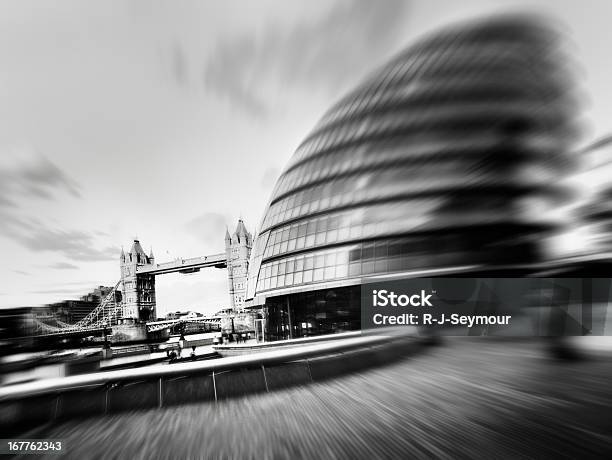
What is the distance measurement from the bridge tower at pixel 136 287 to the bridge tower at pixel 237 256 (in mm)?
42759

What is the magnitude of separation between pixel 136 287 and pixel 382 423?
5658 inches

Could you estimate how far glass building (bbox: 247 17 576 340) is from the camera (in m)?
11.3

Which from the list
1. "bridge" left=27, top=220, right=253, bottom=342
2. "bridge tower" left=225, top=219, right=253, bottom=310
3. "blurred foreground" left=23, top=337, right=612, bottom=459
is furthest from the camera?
"bridge" left=27, top=220, right=253, bottom=342

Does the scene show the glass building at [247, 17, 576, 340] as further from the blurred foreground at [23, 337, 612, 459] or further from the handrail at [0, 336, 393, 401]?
the handrail at [0, 336, 393, 401]

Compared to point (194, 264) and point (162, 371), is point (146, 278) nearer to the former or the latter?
point (194, 264)

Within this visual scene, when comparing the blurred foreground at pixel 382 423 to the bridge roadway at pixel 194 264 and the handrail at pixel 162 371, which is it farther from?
the bridge roadway at pixel 194 264

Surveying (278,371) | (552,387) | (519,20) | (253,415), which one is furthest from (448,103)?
(253,415)

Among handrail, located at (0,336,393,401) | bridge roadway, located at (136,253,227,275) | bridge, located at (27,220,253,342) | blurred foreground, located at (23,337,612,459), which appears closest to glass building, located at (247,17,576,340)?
blurred foreground, located at (23,337,612,459)

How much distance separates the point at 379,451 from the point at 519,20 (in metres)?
20.0

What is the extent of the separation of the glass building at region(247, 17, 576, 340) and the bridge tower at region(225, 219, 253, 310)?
80460 mm

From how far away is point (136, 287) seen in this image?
130m

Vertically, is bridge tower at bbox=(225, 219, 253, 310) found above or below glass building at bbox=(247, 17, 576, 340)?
below

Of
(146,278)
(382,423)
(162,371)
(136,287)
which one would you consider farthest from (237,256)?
(382,423)

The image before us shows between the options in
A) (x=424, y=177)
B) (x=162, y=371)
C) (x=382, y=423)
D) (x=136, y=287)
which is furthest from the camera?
(x=136, y=287)
